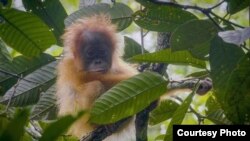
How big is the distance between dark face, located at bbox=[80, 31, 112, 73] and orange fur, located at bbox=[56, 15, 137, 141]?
51 millimetres

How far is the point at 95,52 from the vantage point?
443 centimetres

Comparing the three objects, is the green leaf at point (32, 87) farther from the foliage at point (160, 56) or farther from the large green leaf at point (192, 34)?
the large green leaf at point (192, 34)

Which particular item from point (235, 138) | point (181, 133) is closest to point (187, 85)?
point (181, 133)

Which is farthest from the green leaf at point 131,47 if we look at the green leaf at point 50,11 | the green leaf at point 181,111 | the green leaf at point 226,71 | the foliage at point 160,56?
the green leaf at point 226,71

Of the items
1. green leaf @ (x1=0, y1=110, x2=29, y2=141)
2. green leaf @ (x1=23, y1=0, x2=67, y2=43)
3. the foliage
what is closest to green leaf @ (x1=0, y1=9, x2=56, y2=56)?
the foliage

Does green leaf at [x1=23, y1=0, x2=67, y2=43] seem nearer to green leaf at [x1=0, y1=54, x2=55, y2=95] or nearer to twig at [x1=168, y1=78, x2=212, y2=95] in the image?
green leaf at [x1=0, y1=54, x2=55, y2=95]

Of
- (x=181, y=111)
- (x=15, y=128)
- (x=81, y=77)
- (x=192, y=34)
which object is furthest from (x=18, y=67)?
(x=15, y=128)

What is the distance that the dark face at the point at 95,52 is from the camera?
4312mm

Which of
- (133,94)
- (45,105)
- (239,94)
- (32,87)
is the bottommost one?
(45,105)

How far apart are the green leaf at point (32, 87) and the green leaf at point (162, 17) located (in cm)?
89

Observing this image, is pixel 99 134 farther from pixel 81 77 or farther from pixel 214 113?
pixel 81 77

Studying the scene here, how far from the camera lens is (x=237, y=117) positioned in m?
1.85

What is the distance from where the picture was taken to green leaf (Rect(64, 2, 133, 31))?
3.09m

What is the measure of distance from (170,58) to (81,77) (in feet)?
6.75
